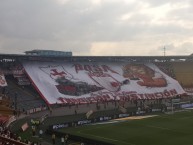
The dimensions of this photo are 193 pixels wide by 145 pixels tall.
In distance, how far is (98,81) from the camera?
70188 millimetres

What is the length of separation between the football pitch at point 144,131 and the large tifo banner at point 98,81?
A: 668 inches

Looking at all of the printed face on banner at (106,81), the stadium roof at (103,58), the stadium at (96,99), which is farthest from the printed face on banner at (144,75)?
the printed face on banner at (106,81)

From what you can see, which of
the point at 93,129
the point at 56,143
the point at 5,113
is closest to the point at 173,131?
the point at 93,129

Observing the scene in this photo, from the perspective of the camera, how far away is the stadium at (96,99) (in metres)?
36.9

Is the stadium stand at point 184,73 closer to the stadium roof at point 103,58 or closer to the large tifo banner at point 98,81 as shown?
the stadium roof at point 103,58

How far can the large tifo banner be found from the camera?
202ft

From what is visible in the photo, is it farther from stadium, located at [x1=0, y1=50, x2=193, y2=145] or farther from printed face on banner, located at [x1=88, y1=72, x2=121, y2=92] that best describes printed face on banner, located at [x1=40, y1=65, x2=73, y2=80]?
printed face on banner, located at [x1=88, y1=72, x2=121, y2=92]

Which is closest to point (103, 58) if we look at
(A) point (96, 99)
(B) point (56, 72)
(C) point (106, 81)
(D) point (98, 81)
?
(C) point (106, 81)

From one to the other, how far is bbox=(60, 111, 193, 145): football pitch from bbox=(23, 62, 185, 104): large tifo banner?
668 inches

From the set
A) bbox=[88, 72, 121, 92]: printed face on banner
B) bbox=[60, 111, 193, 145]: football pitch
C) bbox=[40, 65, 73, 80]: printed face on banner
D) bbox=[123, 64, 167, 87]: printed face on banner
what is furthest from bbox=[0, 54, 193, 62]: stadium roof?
bbox=[60, 111, 193, 145]: football pitch

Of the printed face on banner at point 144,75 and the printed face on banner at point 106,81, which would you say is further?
the printed face on banner at point 144,75

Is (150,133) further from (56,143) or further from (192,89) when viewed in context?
(192,89)

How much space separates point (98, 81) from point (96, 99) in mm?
8227

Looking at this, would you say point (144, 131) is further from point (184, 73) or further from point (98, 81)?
point (184, 73)
